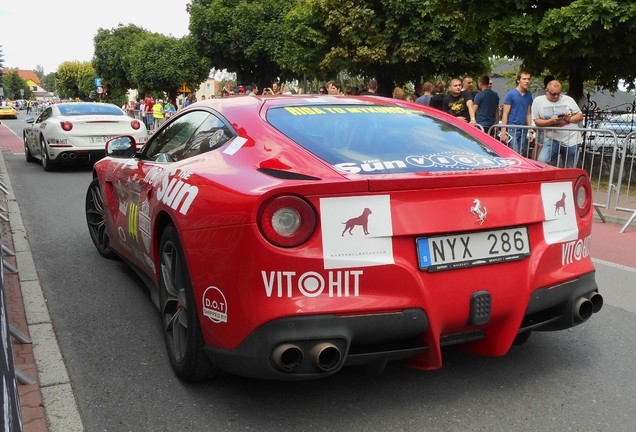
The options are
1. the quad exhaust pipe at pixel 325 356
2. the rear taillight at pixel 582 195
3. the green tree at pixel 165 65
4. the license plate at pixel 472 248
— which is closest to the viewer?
the quad exhaust pipe at pixel 325 356

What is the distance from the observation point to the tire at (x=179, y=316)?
120 inches

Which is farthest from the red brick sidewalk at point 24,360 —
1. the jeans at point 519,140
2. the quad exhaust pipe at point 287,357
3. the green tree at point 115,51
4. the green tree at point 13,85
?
the green tree at point 13,85

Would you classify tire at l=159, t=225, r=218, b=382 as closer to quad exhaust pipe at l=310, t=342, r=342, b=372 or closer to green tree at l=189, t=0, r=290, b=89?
quad exhaust pipe at l=310, t=342, r=342, b=372

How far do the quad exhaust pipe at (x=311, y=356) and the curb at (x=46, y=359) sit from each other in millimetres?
990

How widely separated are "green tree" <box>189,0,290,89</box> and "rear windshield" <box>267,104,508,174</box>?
1452 inches

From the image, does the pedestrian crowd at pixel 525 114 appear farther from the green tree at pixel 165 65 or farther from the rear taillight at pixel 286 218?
the green tree at pixel 165 65

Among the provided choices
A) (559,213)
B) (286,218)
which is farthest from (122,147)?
(559,213)

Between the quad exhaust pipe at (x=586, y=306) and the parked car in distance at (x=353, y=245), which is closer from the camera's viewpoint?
the parked car in distance at (x=353, y=245)

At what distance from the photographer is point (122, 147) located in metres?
5.01

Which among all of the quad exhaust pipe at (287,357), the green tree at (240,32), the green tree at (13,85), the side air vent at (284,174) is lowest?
the green tree at (13,85)

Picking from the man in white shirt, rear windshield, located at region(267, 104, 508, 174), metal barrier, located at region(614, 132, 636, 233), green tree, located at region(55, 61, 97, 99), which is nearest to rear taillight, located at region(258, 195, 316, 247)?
rear windshield, located at region(267, 104, 508, 174)

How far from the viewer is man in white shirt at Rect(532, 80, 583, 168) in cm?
855

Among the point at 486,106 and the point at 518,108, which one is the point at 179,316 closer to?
the point at 518,108

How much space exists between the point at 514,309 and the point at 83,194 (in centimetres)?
836
